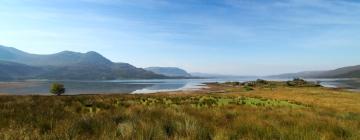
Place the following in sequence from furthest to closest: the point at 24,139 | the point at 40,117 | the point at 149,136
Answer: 1. the point at 40,117
2. the point at 149,136
3. the point at 24,139

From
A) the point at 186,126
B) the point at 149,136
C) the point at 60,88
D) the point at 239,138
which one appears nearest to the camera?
the point at 149,136

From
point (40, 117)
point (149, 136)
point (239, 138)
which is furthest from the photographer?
point (40, 117)

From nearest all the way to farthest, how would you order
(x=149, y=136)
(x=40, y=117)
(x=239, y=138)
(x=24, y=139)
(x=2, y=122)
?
(x=24, y=139)
(x=149, y=136)
(x=239, y=138)
(x=2, y=122)
(x=40, y=117)

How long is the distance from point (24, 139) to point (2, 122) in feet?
9.29

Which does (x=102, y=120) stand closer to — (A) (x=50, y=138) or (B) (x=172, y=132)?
(B) (x=172, y=132)

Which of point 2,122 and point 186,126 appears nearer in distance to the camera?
point 186,126

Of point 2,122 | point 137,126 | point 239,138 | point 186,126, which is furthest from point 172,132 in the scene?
point 2,122

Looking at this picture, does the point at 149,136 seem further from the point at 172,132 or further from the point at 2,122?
the point at 2,122

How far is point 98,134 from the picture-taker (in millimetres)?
6492

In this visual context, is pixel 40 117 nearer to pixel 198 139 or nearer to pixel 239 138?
pixel 198 139

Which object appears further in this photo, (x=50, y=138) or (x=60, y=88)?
(x=60, y=88)

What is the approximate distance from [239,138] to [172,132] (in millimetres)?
1371

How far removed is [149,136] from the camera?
6195 mm

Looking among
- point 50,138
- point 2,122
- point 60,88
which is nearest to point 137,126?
point 50,138
